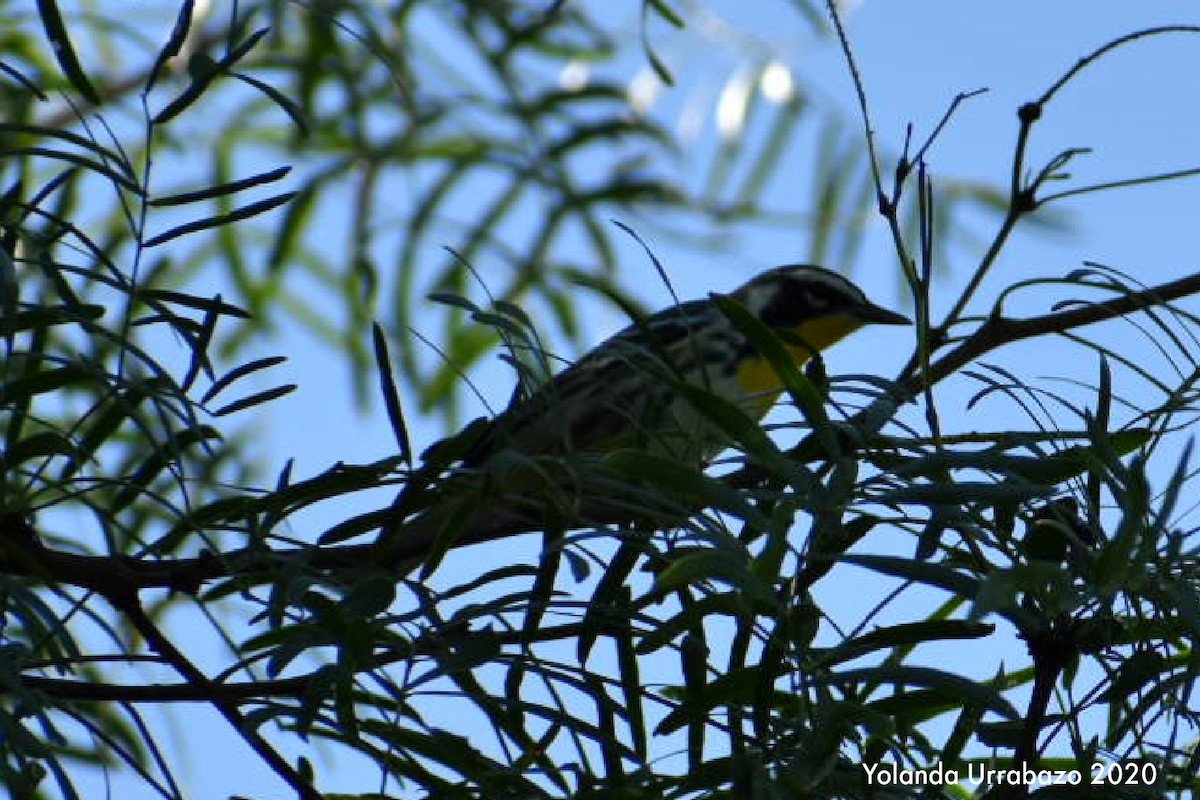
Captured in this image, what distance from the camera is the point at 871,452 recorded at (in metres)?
1.35

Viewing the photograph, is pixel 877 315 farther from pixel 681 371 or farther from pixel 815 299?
pixel 681 371

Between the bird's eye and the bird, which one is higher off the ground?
the bird's eye

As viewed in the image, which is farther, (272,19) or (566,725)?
(272,19)

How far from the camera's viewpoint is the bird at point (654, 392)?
135cm

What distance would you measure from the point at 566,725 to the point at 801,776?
19 centimetres

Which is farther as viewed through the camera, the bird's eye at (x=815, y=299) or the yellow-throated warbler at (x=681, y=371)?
the bird's eye at (x=815, y=299)

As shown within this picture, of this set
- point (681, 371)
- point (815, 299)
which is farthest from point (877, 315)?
point (681, 371)

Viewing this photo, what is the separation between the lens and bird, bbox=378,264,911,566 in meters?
1.35

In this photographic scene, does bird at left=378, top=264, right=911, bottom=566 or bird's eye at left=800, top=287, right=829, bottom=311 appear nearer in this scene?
bird at left=378, top=264, right=911, bottom=566

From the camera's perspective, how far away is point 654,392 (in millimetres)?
1484

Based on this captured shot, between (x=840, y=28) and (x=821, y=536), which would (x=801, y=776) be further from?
(x=840, y=28)

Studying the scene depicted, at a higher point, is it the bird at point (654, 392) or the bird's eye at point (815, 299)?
the bird's eye at point (815, 299)

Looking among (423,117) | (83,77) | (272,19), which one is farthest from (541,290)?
(83,77)

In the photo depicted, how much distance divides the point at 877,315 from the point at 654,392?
2.05 m
